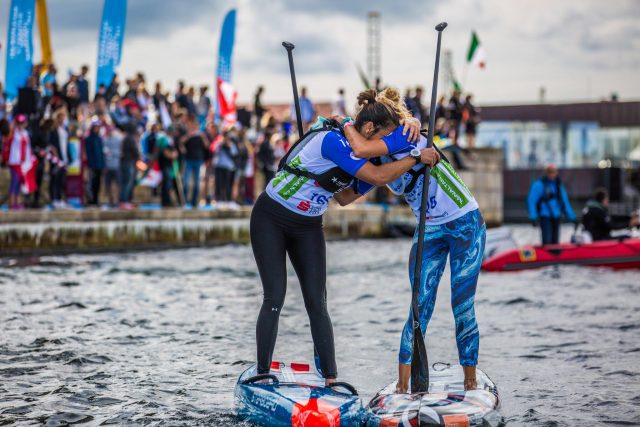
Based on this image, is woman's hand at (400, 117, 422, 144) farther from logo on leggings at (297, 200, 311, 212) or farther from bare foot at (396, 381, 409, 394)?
Answer: bare foot at (396, 381, 409, 394)

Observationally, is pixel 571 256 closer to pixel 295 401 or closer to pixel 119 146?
pixel 119 146

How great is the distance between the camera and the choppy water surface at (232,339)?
6.91 meters

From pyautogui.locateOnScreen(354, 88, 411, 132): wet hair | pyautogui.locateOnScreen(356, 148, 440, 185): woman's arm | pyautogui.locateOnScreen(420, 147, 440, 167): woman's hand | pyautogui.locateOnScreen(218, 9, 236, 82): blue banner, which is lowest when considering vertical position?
pyautogui.locateOnScreen(356, 148, 440, 185): woman's arm

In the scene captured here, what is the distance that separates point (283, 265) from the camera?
6.47 m

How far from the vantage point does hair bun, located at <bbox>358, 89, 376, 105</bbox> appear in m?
6.34

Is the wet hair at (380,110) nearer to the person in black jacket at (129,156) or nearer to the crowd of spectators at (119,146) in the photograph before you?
the crowd of spectators at (119,146)

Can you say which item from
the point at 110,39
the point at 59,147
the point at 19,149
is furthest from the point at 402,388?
the point at 110,39

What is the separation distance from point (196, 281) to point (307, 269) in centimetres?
965

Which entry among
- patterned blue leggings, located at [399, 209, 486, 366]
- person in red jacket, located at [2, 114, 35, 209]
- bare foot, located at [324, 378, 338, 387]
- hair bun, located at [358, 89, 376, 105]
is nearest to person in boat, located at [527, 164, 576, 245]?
person in red jacket, located at [2, 114, 35, 209]

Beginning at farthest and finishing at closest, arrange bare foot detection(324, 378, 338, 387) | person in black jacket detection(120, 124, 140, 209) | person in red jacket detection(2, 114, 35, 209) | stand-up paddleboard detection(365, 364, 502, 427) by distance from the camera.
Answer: person in black jacket detection(120, 124, 140, 209)
person in red jacket detection(2, 114, 35, 209)
bare foot detection(324, 378, 338, 387)
stand-up paddleboard detection(365, 364, 502, 427)

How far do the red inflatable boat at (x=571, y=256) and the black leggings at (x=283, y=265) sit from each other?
462 inches

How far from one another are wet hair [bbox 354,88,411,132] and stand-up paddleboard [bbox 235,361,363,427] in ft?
5.20

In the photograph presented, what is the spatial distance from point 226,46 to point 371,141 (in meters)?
19.8

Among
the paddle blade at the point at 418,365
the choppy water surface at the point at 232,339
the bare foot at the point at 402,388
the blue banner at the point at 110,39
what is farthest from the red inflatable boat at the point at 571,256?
Answer: the bare foot at the point at 402,388
